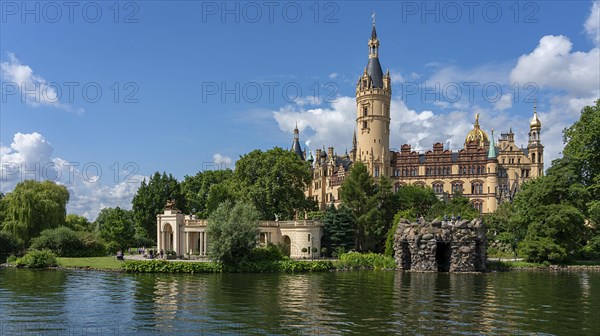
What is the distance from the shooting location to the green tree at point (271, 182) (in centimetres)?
6794

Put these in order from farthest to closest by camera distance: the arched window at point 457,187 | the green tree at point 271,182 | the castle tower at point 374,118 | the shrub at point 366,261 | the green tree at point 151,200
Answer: the castle tower at point 374,118 < the arched window at point 457,187 < the green tree at point 151,200 < the green tree at point 271,182 < the shrub at point 366,261

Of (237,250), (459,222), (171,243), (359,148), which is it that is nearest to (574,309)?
(459,222)

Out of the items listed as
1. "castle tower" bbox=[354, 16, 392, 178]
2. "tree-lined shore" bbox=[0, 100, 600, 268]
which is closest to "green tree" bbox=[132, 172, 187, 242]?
"tree-lined shore" bbox=[0, 100, 600, 268]

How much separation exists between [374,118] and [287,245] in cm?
3920

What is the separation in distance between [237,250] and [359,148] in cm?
5033

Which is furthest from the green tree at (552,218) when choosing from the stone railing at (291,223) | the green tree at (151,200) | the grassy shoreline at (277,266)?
the green tree at (151,200)

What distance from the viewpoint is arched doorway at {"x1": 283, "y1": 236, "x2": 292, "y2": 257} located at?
2350 inches

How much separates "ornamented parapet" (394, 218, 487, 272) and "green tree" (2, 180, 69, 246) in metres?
39.3

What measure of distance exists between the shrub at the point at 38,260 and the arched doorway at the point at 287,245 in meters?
23.0

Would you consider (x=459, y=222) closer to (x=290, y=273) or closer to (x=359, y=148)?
(x=290, y=273)

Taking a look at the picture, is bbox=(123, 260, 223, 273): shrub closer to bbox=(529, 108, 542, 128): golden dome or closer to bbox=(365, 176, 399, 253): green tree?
bbox=(365, 176, 399, 253): green tree

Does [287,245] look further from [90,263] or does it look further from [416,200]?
[90,263]

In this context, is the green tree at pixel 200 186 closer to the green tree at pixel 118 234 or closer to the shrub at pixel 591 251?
the green tree at pixel 118 234

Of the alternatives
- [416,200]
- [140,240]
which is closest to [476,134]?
[416,200]
